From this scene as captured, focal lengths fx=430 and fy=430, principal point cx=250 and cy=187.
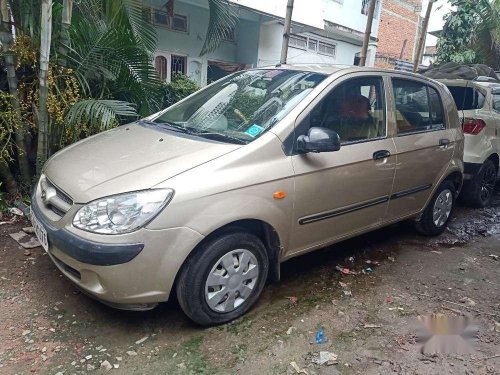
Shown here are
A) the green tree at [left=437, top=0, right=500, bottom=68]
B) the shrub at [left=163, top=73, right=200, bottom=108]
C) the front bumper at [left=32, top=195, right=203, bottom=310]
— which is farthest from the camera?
the green tree at [left=437, top=0, right=500, bottom=68]

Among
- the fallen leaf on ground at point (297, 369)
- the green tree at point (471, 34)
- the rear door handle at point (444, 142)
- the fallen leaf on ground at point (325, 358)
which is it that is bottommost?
the fallen leaf on ground at point (297, 369)

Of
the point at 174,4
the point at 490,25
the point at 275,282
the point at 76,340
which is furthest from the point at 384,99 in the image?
the point at 490,25

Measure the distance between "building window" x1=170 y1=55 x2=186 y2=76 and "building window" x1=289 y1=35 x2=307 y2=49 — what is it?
11.8 feet

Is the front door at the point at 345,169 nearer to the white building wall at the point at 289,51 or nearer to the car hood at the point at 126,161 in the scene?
the car hood at the point at 126,161

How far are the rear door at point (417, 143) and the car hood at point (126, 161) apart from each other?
173cm

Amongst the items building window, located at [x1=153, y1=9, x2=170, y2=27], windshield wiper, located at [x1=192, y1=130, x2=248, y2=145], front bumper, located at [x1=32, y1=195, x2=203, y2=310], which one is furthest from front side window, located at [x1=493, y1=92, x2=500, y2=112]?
building window, located at [x1=153, y1=9, x2=170, y2=27]

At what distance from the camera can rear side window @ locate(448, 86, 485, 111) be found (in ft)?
18.2

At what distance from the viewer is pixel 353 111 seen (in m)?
3.36

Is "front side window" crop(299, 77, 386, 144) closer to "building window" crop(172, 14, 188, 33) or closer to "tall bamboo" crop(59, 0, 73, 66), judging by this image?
"tall bamboo" crop(59, 0, 73, 66)

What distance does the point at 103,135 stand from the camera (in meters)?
3.35

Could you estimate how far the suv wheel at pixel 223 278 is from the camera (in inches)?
99.9

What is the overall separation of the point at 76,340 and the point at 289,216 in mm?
1523

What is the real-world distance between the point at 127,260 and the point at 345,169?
1693 mm

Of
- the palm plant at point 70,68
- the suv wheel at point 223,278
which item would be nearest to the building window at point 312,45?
the palm plant at point 70,68
